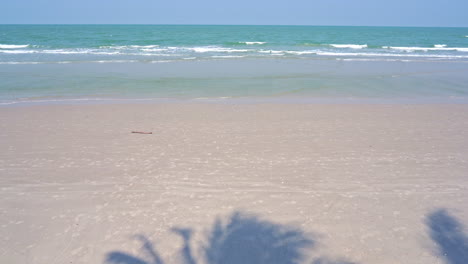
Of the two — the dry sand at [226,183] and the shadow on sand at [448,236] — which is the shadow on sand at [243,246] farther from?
the shadow on sand at [448,236]

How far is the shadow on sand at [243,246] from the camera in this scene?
3.58m

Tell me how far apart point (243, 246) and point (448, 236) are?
7.78ft

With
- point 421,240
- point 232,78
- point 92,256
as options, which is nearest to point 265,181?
point 421,240

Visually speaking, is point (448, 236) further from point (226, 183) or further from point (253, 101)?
point (253, 101)

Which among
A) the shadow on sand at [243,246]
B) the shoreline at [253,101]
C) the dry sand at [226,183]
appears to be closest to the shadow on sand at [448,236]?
the dry sand at [226,183]

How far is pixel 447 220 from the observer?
427 centimetres

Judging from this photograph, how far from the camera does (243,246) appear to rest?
12.4 feet

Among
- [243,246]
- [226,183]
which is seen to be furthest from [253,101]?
[243,246]

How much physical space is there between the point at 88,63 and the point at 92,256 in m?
19.2

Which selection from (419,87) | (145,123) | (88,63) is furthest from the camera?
(88,63)

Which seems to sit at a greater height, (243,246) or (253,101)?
(253,101)

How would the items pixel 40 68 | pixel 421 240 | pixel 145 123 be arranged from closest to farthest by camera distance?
pixel 421 240, pixel 145 123, pixel 40 68

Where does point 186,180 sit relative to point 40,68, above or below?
below

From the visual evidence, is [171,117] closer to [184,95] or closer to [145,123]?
[145,123]
